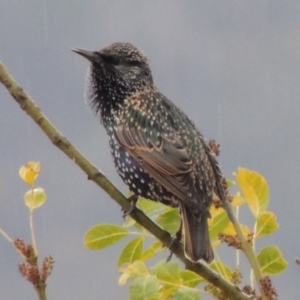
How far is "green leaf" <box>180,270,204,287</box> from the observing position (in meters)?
1.38

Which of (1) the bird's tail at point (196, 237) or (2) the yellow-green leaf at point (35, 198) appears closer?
(2) the yellow-green leaf at point (35, 198)

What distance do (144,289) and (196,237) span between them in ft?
2.47

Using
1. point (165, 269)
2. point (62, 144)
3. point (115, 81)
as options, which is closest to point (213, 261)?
point (165, 269)

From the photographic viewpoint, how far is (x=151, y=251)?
1447mm

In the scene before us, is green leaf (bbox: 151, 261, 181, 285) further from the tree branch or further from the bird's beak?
the bird's beak

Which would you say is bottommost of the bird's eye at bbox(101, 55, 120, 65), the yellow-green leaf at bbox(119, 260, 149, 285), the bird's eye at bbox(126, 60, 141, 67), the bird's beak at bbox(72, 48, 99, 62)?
the yellow-green leaf at bbox(119, 260, 149, 285)

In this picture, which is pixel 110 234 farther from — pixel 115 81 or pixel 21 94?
pixel 115 81

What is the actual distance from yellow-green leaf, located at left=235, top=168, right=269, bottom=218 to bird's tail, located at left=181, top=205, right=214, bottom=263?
0.71ft

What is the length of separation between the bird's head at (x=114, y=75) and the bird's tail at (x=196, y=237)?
2.18 feet

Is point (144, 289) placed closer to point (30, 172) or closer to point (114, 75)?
point (30, 172)

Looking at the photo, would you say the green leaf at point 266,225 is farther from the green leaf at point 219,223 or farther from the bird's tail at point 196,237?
the bird's tail at point 196,237

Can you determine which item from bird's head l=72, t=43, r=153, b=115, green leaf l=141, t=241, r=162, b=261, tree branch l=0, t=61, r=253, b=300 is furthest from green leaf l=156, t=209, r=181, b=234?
bird's head l=72, t=43, r=153, b=115

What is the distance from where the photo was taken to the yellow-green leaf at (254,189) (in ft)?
4.61

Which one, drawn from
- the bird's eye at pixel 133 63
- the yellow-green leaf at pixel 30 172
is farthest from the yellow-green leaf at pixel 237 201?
the bird's eye at pixel 133 63
